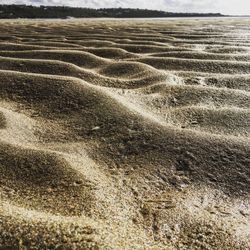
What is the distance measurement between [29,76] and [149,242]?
129cm

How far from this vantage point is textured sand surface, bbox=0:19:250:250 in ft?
3.16

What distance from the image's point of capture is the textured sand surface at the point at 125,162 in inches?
37.9

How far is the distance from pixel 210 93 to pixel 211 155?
23.9 inches

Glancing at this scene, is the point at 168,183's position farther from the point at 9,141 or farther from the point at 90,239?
the point at 9,141

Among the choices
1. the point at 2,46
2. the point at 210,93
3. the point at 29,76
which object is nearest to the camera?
the point at 210,93

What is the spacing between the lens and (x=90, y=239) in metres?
0.91

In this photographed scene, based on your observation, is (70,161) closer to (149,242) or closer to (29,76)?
(149,242)

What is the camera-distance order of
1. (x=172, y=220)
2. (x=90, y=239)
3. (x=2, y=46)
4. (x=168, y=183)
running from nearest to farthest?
(x=90, y=239) < (x=172, y=220) < (x=168, y=183) < (x=2, y=46)

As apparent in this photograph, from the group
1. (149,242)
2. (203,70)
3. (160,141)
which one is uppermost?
(203,70)

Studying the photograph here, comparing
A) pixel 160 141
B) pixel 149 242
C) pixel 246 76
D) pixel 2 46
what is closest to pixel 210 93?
pixel 246 76

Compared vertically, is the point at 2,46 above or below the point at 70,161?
above

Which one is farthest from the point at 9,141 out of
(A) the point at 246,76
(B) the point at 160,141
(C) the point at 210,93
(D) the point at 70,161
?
(A) the point at 246,76

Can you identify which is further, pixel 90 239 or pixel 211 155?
pixel 211 155

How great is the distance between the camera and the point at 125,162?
1.32 meters
